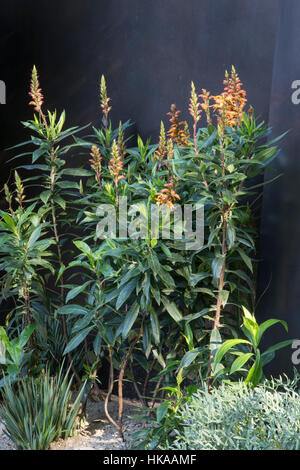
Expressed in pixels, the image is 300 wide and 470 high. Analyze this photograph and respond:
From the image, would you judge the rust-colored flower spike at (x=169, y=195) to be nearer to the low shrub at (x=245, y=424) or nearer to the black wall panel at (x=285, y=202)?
the black wall panel at (x=285, y=202)

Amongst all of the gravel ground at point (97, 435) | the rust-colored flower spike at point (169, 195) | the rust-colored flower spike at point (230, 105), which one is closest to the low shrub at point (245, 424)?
the gravel ground at point (97, 435)

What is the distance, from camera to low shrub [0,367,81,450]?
2320 millimetres

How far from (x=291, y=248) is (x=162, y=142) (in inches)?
29.3

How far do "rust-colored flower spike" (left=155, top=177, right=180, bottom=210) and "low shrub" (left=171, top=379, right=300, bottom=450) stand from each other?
757 millimetres

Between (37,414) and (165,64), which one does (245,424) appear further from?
(165,64)

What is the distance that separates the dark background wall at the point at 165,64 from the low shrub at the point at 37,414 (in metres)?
1.01

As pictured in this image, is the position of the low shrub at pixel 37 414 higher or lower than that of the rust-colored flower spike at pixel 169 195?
lower

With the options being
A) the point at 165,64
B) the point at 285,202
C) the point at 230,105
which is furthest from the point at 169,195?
the point at 165,64

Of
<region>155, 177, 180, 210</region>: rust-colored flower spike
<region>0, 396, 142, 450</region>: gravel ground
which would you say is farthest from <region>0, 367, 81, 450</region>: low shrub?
<region>155, 177, 180, 210</region>: rust-colored flower spike

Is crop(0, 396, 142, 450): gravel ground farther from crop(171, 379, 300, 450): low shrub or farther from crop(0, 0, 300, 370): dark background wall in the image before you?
crop(0, 0, 300, 370): dark background wall

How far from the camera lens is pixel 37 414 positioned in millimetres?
2355

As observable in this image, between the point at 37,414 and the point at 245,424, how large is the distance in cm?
101

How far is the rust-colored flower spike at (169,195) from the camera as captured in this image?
213cm
